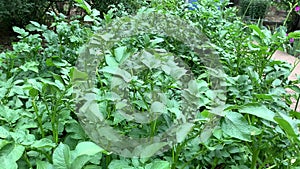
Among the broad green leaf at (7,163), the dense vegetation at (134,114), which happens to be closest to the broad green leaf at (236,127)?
the dense vegetation at (134,114)

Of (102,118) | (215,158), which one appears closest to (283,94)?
(215,158)

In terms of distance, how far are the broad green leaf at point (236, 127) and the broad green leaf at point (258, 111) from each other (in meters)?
0.04

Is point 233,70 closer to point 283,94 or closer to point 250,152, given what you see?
point 283,94

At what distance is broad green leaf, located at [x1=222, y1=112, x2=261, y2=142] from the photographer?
75 centimetres

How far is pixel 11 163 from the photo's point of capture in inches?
28.1

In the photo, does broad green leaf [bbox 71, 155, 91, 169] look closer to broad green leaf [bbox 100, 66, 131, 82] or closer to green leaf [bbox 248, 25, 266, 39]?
broad green leaf [bbox 100, 66, 131, 82]

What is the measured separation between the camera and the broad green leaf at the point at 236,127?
0.75 m

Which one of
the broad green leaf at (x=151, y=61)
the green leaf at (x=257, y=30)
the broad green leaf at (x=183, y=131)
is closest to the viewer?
the broad green leaf at (x=183, y=131)

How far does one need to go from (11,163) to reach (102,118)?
0.78 ft

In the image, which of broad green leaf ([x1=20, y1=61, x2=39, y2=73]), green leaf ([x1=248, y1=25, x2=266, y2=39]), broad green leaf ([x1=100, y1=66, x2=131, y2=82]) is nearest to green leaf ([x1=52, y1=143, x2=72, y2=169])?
broad green leaf ([x1=100, y1=66, x2=131, y2=82])

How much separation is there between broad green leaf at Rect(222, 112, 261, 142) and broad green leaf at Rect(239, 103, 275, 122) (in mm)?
36

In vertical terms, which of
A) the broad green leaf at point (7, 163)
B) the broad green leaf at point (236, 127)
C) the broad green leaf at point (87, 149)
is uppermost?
the broad green leaf at point (236, 127)

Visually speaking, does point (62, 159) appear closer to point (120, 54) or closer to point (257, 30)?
point (120, 54)

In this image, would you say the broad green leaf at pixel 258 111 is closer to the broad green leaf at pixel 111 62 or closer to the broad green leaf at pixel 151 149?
the broad green leaf at pixel 151 149
